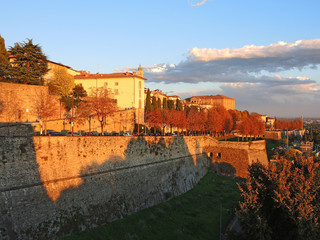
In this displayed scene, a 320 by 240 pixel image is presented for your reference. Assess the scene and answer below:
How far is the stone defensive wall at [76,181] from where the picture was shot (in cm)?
1709

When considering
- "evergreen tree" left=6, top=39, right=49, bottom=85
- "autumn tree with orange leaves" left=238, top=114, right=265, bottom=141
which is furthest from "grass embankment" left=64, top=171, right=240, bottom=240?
"autumn tree with orange leaves" left=238, top=114, right=265, bottom=141

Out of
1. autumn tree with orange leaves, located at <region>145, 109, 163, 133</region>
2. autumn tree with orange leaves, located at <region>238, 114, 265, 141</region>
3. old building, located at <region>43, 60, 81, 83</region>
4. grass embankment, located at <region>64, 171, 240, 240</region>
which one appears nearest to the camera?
grass embankment, located at <region>64, 171, 240, 240</region>

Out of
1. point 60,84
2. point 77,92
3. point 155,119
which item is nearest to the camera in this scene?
point 60,84

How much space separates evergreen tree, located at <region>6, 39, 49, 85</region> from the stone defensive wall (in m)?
21.5

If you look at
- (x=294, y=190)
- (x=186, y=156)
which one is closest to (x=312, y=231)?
(x=294, y=190)

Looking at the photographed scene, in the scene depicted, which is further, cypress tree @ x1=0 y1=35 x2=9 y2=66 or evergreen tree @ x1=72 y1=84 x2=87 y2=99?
evergreen tree @ x1=72 y1=84 x2=87 y2=99

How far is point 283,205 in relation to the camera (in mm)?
17219

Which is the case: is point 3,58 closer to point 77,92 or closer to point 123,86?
point 77,92

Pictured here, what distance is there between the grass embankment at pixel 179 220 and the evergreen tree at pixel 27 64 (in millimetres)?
26827

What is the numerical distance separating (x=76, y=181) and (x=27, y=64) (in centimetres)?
2674

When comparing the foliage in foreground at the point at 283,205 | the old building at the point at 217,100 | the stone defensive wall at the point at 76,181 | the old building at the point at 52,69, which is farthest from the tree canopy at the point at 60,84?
the old building at the point at 217,100

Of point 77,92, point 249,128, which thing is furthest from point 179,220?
point 249,128

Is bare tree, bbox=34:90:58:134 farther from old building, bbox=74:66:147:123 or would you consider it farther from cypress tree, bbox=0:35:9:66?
old building, bbox=74:66:147:123

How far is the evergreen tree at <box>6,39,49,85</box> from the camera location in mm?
38562
